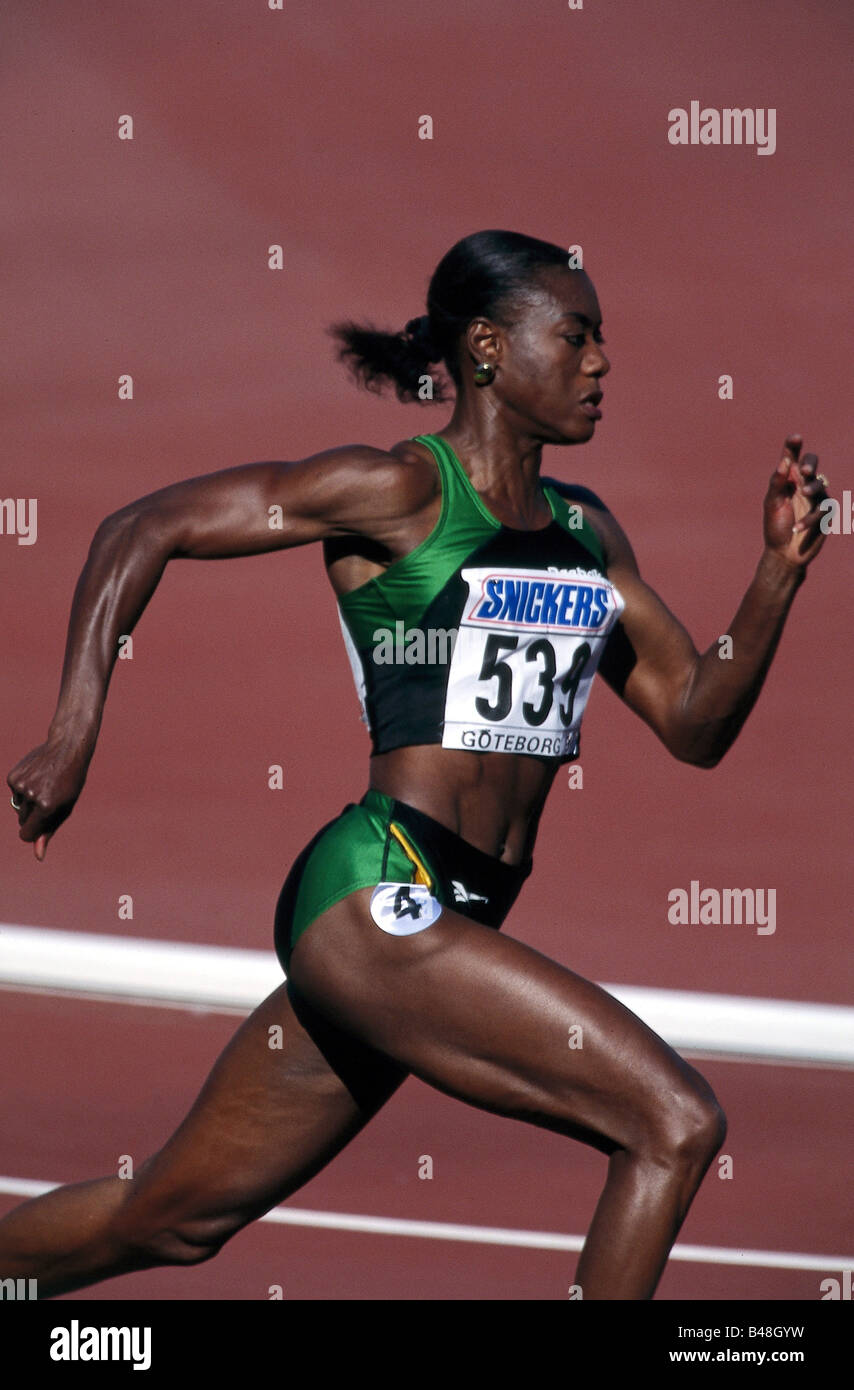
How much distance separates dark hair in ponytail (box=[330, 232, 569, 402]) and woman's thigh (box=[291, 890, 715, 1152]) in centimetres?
123

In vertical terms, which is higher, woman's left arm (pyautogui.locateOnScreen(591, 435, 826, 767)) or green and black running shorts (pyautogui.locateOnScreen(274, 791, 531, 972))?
woman's left arm (pyautogui.locateOnScreen(591, 435, 826, 767))

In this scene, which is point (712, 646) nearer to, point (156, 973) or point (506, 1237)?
point (156, 973)

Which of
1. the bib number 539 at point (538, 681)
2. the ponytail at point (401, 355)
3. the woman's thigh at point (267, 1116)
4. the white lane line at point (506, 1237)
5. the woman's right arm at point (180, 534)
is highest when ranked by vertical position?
the ponytail at point (401, 355)

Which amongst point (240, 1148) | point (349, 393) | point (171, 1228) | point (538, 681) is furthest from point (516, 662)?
point (349, 393)

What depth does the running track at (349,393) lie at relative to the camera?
8.34 metres

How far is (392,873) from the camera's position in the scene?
323cm

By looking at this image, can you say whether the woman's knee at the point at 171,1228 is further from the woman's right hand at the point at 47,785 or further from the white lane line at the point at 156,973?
the woman's right hand at the point at 47,785

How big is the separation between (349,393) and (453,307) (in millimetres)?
8377

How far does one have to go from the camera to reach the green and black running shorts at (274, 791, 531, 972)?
10.5 feet

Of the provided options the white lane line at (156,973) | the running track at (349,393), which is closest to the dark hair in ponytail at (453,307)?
the white lane line at (156,973)

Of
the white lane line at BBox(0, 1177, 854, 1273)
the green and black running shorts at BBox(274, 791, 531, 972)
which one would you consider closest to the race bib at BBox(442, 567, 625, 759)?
the green and black running shorts at BBox(274, 791, 531, 972)

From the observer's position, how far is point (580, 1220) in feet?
18.7

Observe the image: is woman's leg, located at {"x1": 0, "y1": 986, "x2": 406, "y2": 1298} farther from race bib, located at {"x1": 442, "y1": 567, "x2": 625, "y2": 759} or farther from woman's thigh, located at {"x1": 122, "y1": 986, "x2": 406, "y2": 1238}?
race bib, located at {"x1": 442, "y1": 567, "x2": 625, "y2": 759}
